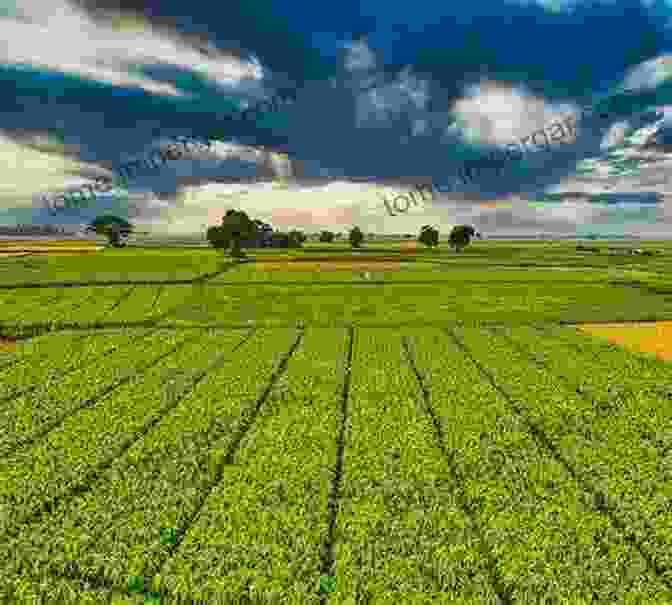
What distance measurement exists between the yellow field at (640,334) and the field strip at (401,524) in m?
23.4

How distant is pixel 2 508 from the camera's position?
1423 centimetres

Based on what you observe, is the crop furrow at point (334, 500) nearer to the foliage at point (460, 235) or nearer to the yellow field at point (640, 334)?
the yellow field at point (640, 334)

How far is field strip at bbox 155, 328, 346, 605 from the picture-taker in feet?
36.3

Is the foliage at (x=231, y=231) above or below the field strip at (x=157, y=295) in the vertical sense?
above

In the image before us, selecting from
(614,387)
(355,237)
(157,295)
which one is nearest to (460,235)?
(355,237)

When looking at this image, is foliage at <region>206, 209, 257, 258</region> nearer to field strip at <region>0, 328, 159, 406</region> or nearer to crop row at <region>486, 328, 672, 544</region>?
field strip at <region>0, 328, 159, 406</region>

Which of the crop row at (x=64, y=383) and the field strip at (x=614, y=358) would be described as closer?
the crop row at (x=64, y=383)

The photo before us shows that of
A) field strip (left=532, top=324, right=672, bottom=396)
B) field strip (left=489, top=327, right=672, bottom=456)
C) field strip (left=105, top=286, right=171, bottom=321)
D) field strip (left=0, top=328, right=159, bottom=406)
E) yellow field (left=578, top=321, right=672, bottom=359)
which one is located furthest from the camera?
field strip (left=105, top=286, right=171, bottom=321)

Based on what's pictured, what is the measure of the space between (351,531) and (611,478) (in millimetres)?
8569

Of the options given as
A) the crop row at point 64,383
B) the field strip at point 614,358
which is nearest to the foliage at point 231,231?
the crop row at point 64,383

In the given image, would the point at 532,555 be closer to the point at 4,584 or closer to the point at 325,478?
the point at 325,478

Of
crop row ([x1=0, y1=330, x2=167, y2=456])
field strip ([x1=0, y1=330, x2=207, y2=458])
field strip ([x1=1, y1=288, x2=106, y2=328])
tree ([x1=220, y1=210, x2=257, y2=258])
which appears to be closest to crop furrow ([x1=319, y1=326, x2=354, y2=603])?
field strip ([x1=0, y1=330, x2=207, y2=458])

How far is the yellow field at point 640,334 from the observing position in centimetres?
3650

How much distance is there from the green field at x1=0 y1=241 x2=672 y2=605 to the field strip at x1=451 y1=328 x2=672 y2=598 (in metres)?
A: 0.10
